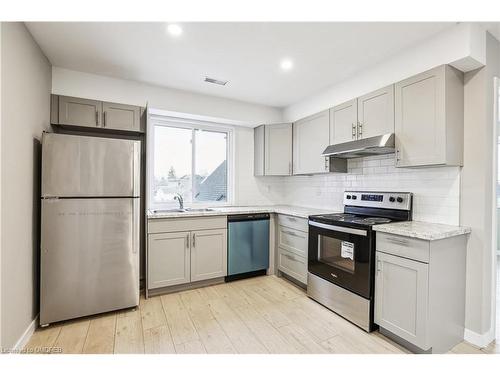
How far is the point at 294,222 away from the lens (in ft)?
10.3

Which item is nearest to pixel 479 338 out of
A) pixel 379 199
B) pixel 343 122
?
pixel 379 199

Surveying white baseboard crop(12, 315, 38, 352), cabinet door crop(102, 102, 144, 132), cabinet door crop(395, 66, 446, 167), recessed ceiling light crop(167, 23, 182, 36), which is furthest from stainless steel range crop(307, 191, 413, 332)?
white baseboard crop(12, 315, 38, 352)

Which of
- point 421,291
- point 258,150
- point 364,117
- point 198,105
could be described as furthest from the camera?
point 258,150

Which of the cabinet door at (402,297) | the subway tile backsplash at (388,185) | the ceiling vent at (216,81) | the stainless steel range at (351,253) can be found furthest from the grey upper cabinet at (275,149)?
the cabinet door at (402,297)

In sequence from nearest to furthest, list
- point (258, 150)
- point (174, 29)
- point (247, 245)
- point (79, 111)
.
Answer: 1. point (174, 29)
2. point (79, 111)
3. point (247, 245)
4. point (258, 150)

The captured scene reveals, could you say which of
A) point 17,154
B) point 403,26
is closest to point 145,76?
point 17,154

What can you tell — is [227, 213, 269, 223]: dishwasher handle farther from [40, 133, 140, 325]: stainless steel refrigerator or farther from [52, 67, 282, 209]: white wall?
[40, 133, 140, 325]: stainless steel refrigerator

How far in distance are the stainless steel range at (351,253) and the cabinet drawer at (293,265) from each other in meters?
0.18

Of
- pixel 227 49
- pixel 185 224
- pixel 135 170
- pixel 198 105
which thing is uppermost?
pixel 227 49

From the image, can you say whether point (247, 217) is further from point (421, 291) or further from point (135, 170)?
point (421, 291)

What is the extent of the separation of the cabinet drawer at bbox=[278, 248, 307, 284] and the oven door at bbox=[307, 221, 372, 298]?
203 millimetres

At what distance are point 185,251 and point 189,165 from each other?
1.30m

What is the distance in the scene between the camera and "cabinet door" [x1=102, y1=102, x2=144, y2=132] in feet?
9.29

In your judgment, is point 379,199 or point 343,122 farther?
point 343,122
